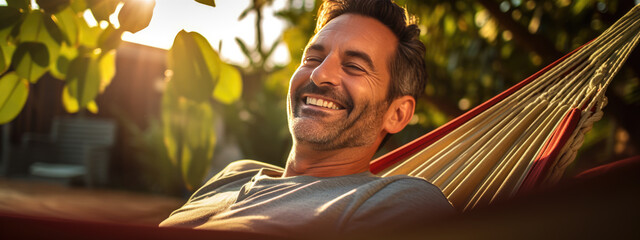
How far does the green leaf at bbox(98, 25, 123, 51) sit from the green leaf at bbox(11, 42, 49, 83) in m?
0.19

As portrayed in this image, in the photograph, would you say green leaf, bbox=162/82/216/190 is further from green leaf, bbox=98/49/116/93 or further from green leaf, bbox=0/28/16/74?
green leaf, bbox=0/28/16/74

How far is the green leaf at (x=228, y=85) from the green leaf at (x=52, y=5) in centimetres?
39

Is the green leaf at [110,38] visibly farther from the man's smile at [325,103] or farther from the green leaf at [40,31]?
the man's smile at [325,103]

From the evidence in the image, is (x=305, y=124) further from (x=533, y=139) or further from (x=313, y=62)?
(x=533, y=139)

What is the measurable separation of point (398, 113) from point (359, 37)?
221mm

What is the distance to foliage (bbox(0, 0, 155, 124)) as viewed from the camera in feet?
3.46

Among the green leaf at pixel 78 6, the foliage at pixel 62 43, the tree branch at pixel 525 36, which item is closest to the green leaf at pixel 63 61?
the foliage at pixel 62 43

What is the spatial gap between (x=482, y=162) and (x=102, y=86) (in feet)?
3.48

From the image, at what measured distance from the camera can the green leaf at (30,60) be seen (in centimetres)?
123

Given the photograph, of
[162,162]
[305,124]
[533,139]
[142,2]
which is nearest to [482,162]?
[533,139]

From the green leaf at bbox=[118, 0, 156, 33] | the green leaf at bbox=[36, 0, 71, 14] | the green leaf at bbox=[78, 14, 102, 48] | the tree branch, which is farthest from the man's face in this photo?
the tree branch

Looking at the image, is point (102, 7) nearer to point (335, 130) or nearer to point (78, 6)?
point (78, 6)

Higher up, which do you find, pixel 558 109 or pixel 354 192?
pixel 558 109

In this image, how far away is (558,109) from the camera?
47.8 inches
